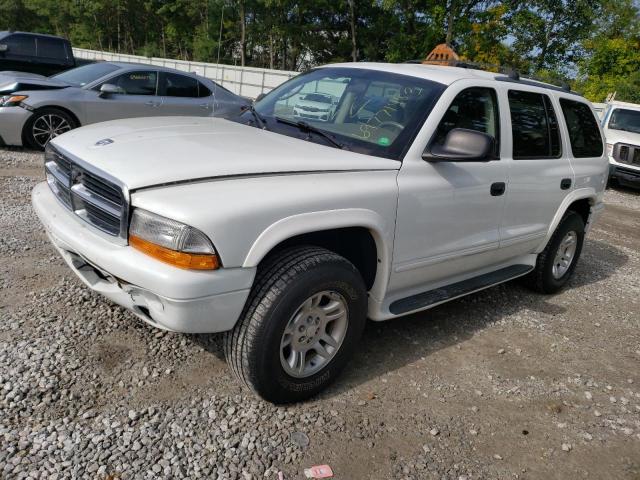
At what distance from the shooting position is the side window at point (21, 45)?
11.0 metres

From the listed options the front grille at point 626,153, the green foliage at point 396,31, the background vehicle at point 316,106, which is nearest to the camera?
the background vehicle at point 316,106

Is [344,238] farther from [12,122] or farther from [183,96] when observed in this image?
[183,96]

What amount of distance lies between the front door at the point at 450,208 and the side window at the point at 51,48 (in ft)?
35.9

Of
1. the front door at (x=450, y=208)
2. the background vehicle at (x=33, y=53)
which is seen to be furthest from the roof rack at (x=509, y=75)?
the background vehicle at (x=33, y=53)

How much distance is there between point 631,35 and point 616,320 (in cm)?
2584

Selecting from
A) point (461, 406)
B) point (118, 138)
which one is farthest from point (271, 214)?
point (461, 406)

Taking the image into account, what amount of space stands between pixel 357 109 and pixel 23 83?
635 centimetres

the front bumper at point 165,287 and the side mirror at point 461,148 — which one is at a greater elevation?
the side mirror at point 461,148

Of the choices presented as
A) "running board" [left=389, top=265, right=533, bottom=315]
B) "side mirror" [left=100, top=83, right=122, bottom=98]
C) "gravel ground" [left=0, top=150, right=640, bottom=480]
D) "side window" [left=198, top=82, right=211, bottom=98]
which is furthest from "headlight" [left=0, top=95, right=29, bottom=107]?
"running board" [left=389, top=265, right=533, bottom=315]

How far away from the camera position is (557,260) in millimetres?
4879

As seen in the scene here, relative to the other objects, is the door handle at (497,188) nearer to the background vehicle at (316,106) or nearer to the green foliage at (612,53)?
the background vehicle at (316,106)

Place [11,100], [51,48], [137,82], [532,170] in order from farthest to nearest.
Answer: [51,48]
[137,82]
[11,100]
[532,170]

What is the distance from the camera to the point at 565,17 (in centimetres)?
2703

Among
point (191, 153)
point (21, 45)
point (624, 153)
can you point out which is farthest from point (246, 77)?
point (191, 153)
